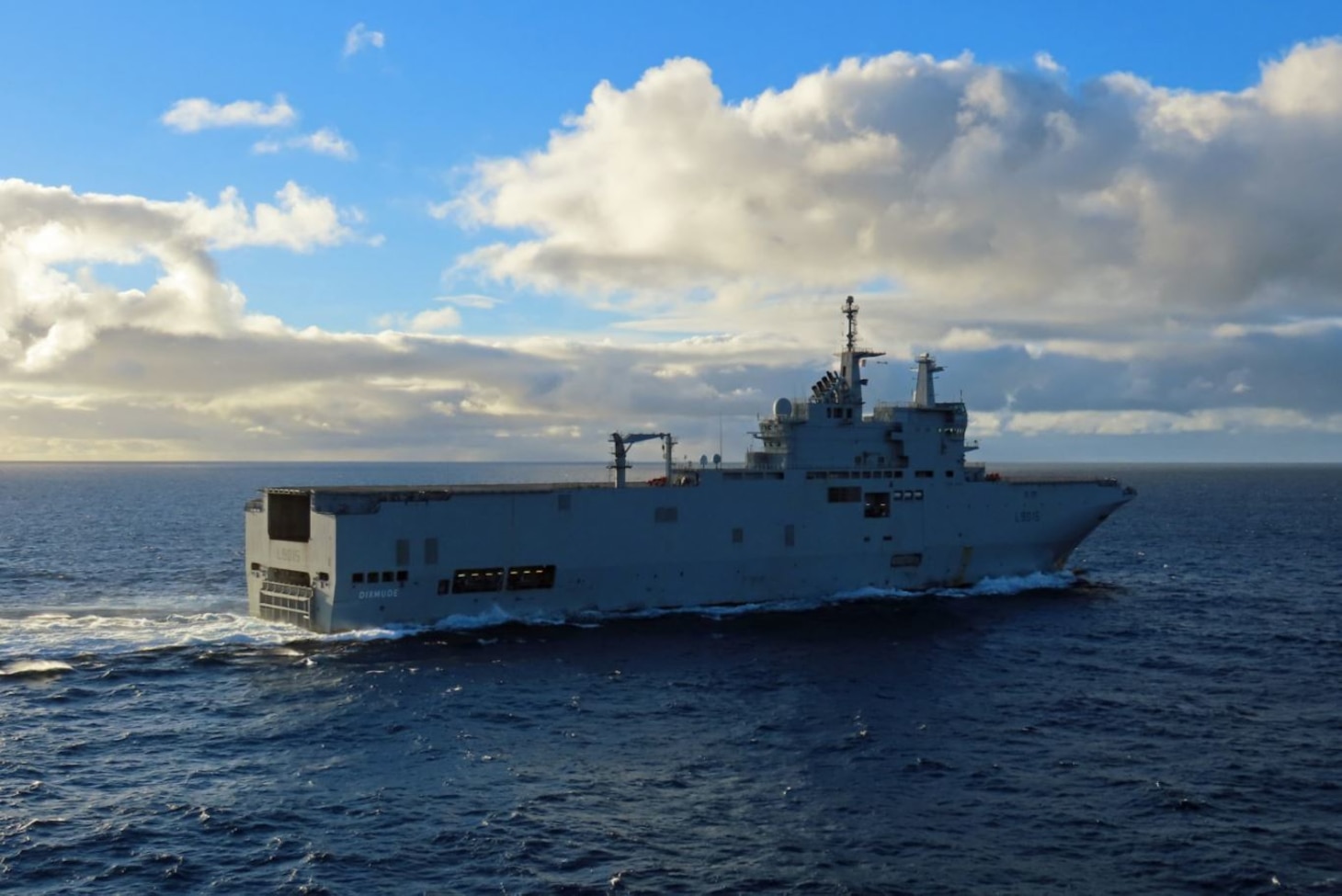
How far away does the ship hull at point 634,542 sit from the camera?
1474 inches

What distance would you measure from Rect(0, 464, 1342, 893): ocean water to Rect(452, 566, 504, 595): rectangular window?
1.28 meters

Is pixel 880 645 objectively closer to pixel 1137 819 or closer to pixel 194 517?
pixel 1137 819

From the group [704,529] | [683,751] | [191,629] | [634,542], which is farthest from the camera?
[704,529]

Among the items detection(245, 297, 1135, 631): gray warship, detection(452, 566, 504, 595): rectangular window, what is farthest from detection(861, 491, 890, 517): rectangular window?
detection(452, 566, 504, 595): rectangular window

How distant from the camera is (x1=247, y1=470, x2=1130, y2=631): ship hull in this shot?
3744 centimetres

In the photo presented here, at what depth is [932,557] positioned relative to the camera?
46.2 m

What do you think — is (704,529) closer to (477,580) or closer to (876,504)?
(876,504)

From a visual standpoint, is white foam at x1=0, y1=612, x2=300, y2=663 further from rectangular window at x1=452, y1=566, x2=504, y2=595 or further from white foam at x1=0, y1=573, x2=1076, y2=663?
rectangular window at x1=452, y1=566, x2=504, y2=595

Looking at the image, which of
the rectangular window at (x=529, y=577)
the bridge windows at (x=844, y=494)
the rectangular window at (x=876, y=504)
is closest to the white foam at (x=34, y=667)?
the rectangular window at (x=529, y=577)

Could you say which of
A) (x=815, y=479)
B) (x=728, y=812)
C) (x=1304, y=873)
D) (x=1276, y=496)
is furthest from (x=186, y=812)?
(x=1276, y=496)

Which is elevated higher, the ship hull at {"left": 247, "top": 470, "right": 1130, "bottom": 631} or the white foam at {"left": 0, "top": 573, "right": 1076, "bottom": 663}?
the ship hull at {"left": 247, "top": 470, "right": 1130, "bottom": 631}

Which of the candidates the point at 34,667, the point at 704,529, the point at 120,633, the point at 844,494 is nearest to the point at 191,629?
the point at 120,633

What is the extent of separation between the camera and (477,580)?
3909cm

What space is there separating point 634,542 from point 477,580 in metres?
6.41
